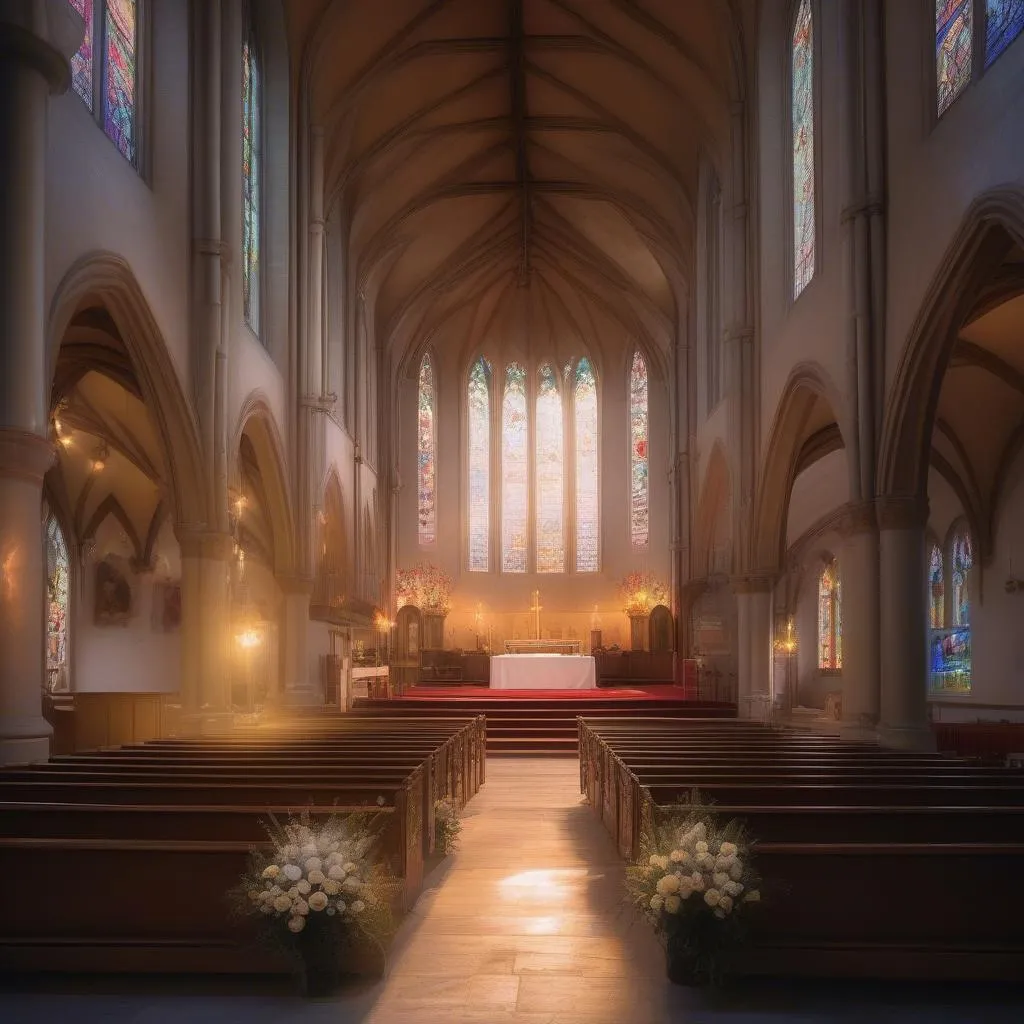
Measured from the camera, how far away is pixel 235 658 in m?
21.5

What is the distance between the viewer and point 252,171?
2044 centimetres

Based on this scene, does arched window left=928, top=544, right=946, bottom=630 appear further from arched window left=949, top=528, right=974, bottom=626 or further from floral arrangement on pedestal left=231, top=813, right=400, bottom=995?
floral arrangement on pedestal left=231, top=813, right=400, bottom=995

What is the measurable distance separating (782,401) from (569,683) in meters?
9.48

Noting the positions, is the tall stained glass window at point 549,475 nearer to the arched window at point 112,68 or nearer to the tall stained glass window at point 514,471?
the tall stained glass window at point 514,471

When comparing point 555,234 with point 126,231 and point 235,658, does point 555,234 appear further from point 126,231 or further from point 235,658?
point 126,231

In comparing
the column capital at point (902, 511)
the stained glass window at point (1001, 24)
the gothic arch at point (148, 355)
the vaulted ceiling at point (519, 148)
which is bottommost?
the column capital at point (902, 511)

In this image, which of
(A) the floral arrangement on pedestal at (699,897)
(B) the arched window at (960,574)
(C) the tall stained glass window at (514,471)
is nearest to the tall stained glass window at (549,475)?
(C) the tall stained glass window at (514,471)

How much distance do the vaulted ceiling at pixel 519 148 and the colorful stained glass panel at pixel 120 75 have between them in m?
6.64

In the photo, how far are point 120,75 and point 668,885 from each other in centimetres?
1264

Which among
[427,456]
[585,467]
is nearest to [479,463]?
[427,456]

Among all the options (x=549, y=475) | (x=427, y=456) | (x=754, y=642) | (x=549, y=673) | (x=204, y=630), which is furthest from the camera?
→ (x=549, y=475)

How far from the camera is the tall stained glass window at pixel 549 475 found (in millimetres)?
36875

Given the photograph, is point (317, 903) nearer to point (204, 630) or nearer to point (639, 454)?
point (204, 630)

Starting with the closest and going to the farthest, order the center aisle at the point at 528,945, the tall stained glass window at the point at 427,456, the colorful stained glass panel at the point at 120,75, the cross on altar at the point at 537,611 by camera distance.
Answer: the center aisle at the point at 528,945, the colorful stained glass panel at the point at 120,75, the cross on altar at the point at 537,611, the tall stained glass window at the point at 427,456
